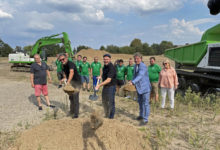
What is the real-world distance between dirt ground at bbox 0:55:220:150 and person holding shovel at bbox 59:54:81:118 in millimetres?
335

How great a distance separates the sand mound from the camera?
9.99 feet

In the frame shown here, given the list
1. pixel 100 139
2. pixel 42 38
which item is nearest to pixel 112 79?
pixel 100 139

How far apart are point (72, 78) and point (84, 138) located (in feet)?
6.24

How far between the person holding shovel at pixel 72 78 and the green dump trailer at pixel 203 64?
489 centimetres

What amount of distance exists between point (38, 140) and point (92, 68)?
15.9 feet

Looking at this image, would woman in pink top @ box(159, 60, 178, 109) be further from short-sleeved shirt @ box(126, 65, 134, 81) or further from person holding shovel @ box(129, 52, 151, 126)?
short-sleeved shirt @ box(126, 65, 134, 81)

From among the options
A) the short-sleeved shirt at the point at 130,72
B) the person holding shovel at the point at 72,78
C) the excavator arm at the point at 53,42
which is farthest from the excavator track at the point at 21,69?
the person holding shovel at the point at 72,78

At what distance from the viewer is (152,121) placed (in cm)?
453

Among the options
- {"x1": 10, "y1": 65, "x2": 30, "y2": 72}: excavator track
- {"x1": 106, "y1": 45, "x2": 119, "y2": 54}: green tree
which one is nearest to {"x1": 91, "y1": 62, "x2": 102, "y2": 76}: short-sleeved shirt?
{"x1": 10, "y1": 65, "x2": 30, "y2": 72}: excavator track

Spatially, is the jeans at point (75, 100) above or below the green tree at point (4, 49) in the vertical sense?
below

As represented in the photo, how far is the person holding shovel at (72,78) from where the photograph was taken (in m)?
4.45

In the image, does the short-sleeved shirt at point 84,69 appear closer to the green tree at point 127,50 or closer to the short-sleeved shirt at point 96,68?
the short-sleeved shirt at point 96,68

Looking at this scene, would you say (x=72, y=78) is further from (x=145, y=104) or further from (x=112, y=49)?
(x=112, y=49)

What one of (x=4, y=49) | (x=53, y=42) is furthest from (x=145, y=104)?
(x=4, y=49)
